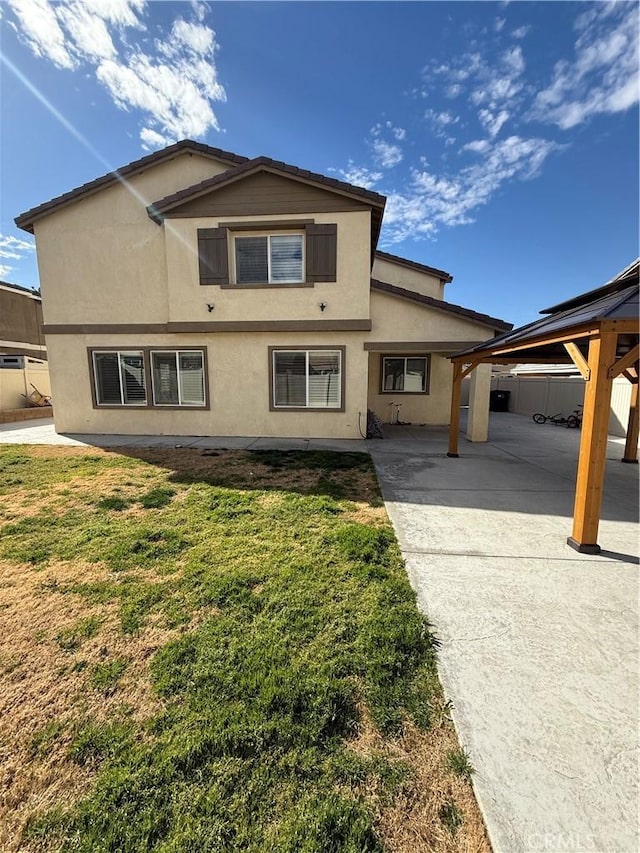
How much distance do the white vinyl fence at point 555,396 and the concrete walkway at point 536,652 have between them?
8.56m

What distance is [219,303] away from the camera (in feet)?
32.3

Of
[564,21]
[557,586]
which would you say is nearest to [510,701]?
[557,586]

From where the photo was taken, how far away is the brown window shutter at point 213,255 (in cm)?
959

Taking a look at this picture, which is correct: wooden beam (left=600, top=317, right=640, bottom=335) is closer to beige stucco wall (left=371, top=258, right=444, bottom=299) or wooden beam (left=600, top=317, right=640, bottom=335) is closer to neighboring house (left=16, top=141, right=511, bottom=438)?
neighboring house (left=16, top=141, right=511, bottom=438)

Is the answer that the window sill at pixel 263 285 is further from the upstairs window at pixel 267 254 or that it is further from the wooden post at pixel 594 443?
the wooden post at pixel 594 443

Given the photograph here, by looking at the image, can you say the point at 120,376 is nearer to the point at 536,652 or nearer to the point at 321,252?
the point at 321,252

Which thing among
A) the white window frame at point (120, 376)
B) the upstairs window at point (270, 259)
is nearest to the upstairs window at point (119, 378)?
the white window frame at point (120, 376)

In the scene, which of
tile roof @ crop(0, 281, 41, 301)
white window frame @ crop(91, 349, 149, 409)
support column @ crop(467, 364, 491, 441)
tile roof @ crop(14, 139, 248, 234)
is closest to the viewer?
tile roof @ crop(14, 139, 248, 234)

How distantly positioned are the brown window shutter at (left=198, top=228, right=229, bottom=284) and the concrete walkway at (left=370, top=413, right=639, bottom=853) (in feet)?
25.8

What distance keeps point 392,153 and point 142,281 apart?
9.39 metres

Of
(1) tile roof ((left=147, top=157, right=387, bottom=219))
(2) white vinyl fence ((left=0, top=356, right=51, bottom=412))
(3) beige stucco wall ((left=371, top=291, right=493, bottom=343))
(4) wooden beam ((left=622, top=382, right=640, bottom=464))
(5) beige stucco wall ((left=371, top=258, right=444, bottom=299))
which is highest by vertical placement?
(1) tile roof ((left=147, top=157, right=387, bottom=219))

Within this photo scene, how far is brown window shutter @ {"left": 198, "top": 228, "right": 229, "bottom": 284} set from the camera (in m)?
9.59

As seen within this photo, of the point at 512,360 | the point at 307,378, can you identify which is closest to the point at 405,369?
the point at 307,378

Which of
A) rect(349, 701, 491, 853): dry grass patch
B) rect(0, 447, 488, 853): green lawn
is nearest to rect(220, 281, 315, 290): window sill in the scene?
rect(0, 447, 488, 853): green lawn
